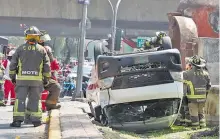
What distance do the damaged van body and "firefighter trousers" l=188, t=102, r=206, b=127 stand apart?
1.17m

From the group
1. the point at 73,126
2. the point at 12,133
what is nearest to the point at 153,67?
the point at 73,126

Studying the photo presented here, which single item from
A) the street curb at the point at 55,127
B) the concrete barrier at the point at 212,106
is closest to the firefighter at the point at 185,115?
the concrete barrier at the point at 212,106

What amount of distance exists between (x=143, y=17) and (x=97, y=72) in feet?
96.3

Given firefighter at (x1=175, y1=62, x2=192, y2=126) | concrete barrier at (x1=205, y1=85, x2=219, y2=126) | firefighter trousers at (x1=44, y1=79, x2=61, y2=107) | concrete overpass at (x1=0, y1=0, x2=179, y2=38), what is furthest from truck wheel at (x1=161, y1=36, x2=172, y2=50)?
concrete overpass at (x1=0, y1=0, x2=179, y2=38)

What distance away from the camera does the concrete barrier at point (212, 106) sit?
32.6 ft

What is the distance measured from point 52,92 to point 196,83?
304 cm

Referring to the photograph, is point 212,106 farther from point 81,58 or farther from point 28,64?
point 81,58

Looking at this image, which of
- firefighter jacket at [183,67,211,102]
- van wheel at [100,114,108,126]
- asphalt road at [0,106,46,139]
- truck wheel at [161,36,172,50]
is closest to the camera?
asphalt road at [0,106,46,139]

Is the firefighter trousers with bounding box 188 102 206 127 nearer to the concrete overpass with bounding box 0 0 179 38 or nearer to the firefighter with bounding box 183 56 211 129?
the firefighter with bounding box 183 56 211 129

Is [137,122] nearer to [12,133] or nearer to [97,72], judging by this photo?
[97,72]

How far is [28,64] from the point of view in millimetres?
9406

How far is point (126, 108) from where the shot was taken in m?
9.33

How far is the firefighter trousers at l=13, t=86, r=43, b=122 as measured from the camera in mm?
9289

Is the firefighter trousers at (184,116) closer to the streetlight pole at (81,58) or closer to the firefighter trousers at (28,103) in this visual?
the firefighter trousers at (28,103)
